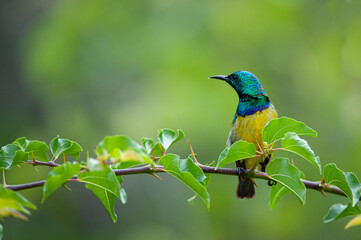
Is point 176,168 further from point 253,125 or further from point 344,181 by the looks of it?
point 253,125

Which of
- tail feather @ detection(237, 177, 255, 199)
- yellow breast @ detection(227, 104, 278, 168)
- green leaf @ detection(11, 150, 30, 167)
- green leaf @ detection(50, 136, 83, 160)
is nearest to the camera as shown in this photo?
green leaf @ detection(11, 150, 30, 167)

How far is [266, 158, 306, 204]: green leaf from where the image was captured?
1.91 metres

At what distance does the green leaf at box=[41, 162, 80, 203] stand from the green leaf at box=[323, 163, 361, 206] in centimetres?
106

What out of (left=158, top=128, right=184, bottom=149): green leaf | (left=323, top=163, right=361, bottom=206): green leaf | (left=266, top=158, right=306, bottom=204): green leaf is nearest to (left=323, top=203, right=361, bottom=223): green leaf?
(left=323, top=163, right=361, bottom=206): green leaf

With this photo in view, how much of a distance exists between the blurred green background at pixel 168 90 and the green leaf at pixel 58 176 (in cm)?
638

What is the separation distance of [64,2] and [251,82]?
263 inches

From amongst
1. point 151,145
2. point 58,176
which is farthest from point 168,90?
point 58,176

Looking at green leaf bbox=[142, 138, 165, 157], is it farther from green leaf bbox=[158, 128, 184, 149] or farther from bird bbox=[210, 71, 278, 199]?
bird bbox=[210, 71, 278, 199]

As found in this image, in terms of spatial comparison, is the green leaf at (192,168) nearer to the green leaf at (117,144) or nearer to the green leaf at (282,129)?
the green leaf at (282,129)

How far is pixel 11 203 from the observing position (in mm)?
1498

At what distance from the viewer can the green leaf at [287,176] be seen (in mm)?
1910

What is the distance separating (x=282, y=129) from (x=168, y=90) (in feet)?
21.9

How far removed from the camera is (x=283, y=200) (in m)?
8.48

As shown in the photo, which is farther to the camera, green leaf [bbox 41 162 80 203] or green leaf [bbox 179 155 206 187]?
green leaf [bbox 179 155 206 187]
